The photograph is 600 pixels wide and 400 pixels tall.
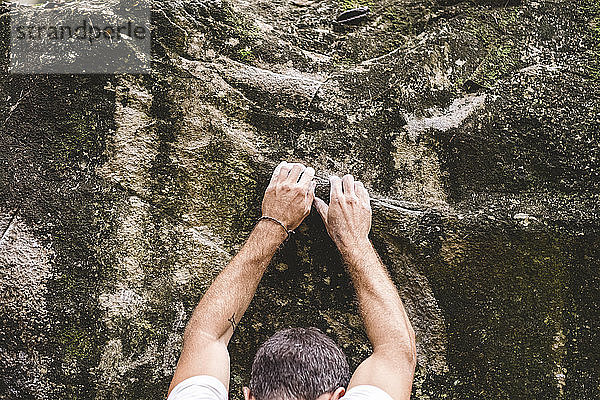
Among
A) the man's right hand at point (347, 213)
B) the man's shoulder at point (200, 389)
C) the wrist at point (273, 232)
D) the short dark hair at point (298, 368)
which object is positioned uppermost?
the man's right hand at point (347, 213)

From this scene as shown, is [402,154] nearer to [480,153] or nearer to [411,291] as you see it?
[480,153]

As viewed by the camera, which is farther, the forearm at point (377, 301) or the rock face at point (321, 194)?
the rock face at point (321, 194)

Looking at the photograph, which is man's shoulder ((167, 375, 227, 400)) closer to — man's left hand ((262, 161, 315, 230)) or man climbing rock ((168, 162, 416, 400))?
man climbing rock ((168, 162, 416, 400))

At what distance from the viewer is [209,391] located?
1.50 metres

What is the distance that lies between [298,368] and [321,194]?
0.61 metres

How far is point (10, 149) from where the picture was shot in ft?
5.99

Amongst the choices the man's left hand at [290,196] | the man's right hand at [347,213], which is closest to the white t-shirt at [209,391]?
the man's right hand at [347,213]

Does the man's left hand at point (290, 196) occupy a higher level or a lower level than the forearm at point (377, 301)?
higher

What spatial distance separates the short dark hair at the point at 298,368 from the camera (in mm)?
1495

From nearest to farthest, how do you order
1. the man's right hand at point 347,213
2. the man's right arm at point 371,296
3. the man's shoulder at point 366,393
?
the man's shoulder at point 366,393 < the man's right arm at point 371,296 < the man's right hand at point 347,213

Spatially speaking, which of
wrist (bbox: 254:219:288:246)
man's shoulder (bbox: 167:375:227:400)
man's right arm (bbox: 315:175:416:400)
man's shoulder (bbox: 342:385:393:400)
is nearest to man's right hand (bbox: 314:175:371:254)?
man's right arm (bbox: 315:175:416:400)

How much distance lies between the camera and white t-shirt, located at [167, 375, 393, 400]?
1462mm

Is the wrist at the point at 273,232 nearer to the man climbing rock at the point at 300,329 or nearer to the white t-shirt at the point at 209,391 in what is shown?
the man climbing rock at the point at 300,329

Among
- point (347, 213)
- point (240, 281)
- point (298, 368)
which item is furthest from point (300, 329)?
point (347, 213)
